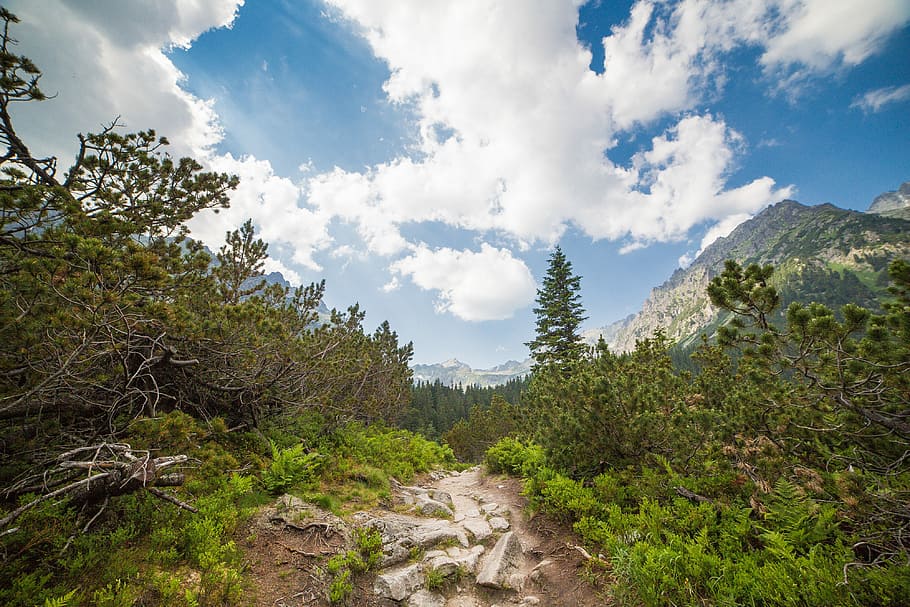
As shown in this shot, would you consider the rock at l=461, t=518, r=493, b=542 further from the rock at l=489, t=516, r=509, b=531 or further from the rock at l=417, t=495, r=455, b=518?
the rock at l=417, t=495, r=455, b=518

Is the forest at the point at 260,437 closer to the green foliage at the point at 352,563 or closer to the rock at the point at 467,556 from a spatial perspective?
the green foliage at the point at 352,563

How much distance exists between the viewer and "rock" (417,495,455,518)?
8.23 m

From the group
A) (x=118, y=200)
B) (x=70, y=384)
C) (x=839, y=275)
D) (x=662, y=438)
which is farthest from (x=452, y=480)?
(x=839, y=275)

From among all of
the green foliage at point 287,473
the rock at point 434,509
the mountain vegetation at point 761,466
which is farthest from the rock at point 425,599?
the green foliage at point 287,473

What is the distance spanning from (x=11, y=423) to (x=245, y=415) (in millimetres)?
4149

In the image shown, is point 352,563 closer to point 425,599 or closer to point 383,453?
point 425,599

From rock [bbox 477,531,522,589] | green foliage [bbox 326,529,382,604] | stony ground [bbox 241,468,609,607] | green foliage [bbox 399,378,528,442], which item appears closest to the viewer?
green foliage [bbox 326,529,382,604]

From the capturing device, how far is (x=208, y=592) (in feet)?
13.1

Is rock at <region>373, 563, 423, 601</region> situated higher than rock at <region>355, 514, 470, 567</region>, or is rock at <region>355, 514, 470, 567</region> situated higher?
rock at <region>355, 514, 470, 567</region>

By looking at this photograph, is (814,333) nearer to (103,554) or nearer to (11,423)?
(103,554)

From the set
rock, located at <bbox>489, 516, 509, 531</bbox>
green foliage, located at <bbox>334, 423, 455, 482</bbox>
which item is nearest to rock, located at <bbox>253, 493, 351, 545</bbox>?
green foliage, located at <bbox>334, 423, 455, 482</bbox>

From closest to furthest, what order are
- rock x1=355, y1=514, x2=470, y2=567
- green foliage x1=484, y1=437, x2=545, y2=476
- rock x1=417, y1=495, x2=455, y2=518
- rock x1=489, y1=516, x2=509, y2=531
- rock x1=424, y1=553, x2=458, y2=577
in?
1. rock x1=424, y1=553, x2=458, y2=577
2. rock x1=355, y1=514, x2=470, y2=567
3. rock x1=489, y1=516, x2=509, y2=531
4. rock x1=417, y1=495, x2=455, y2=518
5. green foliage x1=484, y1=437, x2=545, y2=476

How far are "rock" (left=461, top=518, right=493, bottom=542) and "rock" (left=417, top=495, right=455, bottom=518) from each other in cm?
65

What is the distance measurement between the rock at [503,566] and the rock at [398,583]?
1.05 m
